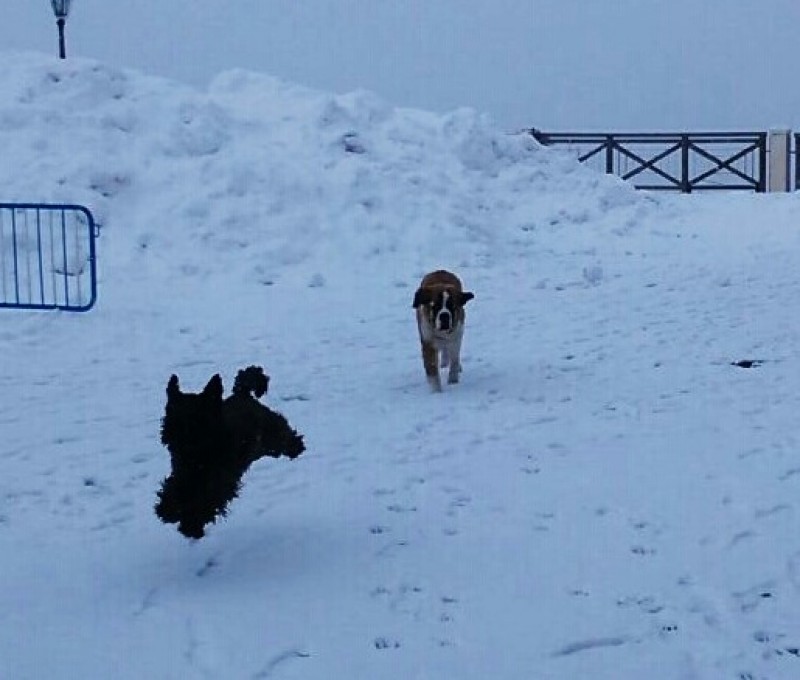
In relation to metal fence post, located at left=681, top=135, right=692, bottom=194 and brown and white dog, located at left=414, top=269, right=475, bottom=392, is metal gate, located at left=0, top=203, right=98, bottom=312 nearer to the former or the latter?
brown and white dog, located at left=414, top=269, right=475, bottom=392

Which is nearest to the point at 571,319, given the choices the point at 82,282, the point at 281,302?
the point at 281,302

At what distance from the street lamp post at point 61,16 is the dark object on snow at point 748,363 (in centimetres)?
1239

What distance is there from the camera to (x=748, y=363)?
881cm

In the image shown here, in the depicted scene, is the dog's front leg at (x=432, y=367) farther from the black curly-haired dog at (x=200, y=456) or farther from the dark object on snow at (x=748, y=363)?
the black curly-haired dog at (x=200, y=456)

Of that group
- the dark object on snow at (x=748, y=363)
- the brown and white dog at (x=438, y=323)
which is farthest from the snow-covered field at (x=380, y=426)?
the brown and white dog at (x=438, y=323)

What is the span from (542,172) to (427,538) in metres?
15.0

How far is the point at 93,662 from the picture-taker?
12.8 ft

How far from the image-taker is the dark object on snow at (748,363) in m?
8.72

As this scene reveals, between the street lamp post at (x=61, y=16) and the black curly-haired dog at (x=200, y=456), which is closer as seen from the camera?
the black curly-haired dog at (x=200, y=456)

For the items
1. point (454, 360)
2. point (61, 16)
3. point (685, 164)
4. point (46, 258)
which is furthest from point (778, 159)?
point (454, 360)

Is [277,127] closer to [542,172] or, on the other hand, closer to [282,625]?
[542,172]

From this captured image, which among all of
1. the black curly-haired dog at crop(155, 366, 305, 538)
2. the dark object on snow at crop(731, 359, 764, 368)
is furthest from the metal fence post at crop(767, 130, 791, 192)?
the black curly-haired dog at crop(155, 366, 305, 538)

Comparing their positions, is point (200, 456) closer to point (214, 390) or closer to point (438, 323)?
point (214, 390)

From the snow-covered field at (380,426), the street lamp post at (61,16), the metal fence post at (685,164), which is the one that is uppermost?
the street lamp post at (61,16)
